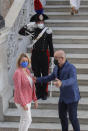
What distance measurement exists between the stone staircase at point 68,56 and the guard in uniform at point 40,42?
0.64 metres

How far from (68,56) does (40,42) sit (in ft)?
4.72

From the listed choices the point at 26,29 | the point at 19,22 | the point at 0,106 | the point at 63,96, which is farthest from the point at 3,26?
the point at 63,96

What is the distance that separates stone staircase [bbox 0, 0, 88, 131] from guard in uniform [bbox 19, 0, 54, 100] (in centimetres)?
64

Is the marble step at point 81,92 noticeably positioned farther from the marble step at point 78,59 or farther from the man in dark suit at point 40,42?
the marble step at point 78,59

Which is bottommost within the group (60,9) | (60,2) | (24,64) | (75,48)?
(75,48)

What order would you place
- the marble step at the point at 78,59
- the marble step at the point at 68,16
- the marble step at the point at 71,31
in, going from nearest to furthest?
the marble step at the point at 78,59 → the marble step at the point at 71,31 → the marble step at the point at 68,16

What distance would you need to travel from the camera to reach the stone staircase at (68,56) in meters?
6.71

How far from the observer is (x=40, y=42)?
22.8 ft

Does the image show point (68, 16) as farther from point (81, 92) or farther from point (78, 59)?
point (81, 92)

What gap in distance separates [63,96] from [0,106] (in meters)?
1.71

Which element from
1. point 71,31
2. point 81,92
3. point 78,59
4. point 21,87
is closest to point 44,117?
point 81,92

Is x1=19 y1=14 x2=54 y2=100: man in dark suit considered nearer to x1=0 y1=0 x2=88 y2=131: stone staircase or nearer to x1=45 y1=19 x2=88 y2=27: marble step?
x1=0 y1=0 x2=88 y2=131: stone staircase

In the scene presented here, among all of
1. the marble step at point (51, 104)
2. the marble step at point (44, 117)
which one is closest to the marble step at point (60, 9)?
the marble step at point (51, 104)

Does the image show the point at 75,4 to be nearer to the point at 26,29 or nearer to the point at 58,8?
the point at 58,8
